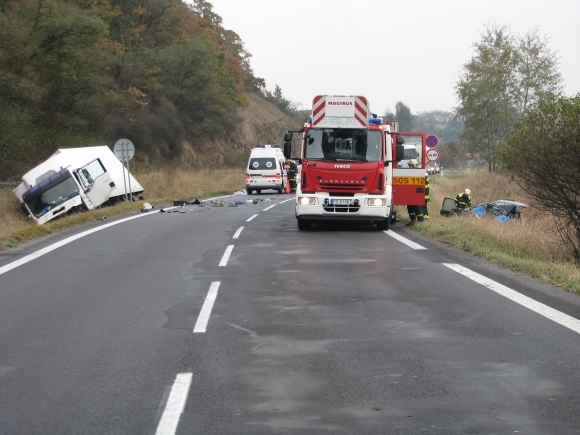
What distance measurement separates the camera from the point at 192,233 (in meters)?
19.3

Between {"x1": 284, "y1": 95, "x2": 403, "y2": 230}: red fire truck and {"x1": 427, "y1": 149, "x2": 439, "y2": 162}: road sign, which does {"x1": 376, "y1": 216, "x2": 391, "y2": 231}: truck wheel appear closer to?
{"x1": 284, "y1": 95, "x2": 403, "y2": 230}: red fire truck

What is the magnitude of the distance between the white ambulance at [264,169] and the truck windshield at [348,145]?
74.5ft

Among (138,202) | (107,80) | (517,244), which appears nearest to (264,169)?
(107,80)

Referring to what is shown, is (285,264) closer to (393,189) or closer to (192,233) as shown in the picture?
(192,233)

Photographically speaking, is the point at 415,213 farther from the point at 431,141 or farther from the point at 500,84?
the point at 500,84

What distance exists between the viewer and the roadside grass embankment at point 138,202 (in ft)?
62.9

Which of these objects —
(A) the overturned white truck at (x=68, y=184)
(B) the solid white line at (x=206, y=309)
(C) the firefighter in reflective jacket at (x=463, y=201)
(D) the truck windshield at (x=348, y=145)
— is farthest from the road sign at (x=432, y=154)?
(B) the solid white line at (x=206, y=309)

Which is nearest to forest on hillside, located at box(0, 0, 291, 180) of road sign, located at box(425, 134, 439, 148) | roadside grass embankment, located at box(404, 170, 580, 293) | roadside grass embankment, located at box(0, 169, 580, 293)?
roadside grass embankment, located at box(0, 169, 580, 293)

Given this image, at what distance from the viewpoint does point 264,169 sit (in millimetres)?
42156

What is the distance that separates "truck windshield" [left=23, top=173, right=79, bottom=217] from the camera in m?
27.2

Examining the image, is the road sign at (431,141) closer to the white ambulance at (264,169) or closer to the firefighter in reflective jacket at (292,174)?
the white ambulance at (264,169)

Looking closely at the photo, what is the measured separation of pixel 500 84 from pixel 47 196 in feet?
102

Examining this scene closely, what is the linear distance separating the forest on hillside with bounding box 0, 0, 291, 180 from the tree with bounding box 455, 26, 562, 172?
22819 millimetres

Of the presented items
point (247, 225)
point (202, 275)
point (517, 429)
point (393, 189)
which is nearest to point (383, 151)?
point (393, 189)
